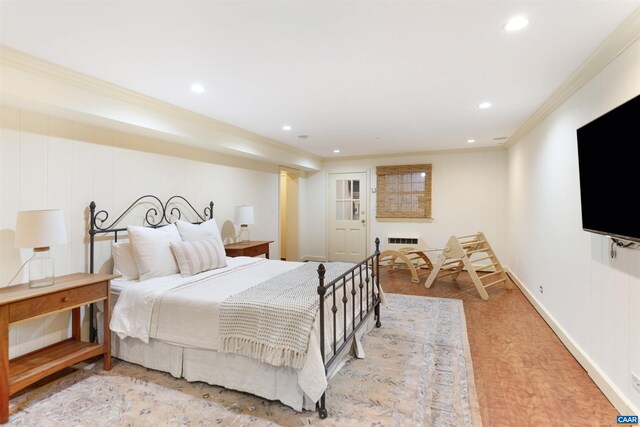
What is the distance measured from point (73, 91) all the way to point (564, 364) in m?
4.43

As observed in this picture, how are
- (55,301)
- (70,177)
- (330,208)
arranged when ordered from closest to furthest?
(55,301), (70,177), (330,208)

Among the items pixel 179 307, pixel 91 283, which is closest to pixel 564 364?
pixel 179 307

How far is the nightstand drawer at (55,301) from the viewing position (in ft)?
6.40

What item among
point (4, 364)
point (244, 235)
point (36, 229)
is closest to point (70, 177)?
point (36, 229)

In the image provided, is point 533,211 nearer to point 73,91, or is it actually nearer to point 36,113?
point 73,91

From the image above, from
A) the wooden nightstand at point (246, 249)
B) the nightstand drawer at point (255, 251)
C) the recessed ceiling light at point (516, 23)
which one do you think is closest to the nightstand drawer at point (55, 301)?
the wooden nightstand at point (246, 249)

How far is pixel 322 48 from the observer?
2.08 m

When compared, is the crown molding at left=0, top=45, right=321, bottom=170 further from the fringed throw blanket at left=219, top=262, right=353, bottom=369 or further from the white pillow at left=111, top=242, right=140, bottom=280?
the fringed throw blanket at left=219, top=262, right=353, bottom=369

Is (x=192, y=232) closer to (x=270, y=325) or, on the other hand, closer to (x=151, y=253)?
(x=151, y=253)

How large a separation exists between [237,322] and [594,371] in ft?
8.44

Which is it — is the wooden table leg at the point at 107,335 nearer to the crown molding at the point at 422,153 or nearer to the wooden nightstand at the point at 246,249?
the wooden nightstand at the point at 246,249

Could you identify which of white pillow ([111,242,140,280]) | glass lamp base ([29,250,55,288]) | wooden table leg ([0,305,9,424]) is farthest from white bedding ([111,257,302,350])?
wooden table leg ([0,305,9,424])

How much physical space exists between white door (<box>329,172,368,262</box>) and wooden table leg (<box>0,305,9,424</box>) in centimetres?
554

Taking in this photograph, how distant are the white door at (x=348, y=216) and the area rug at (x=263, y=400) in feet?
13.3
